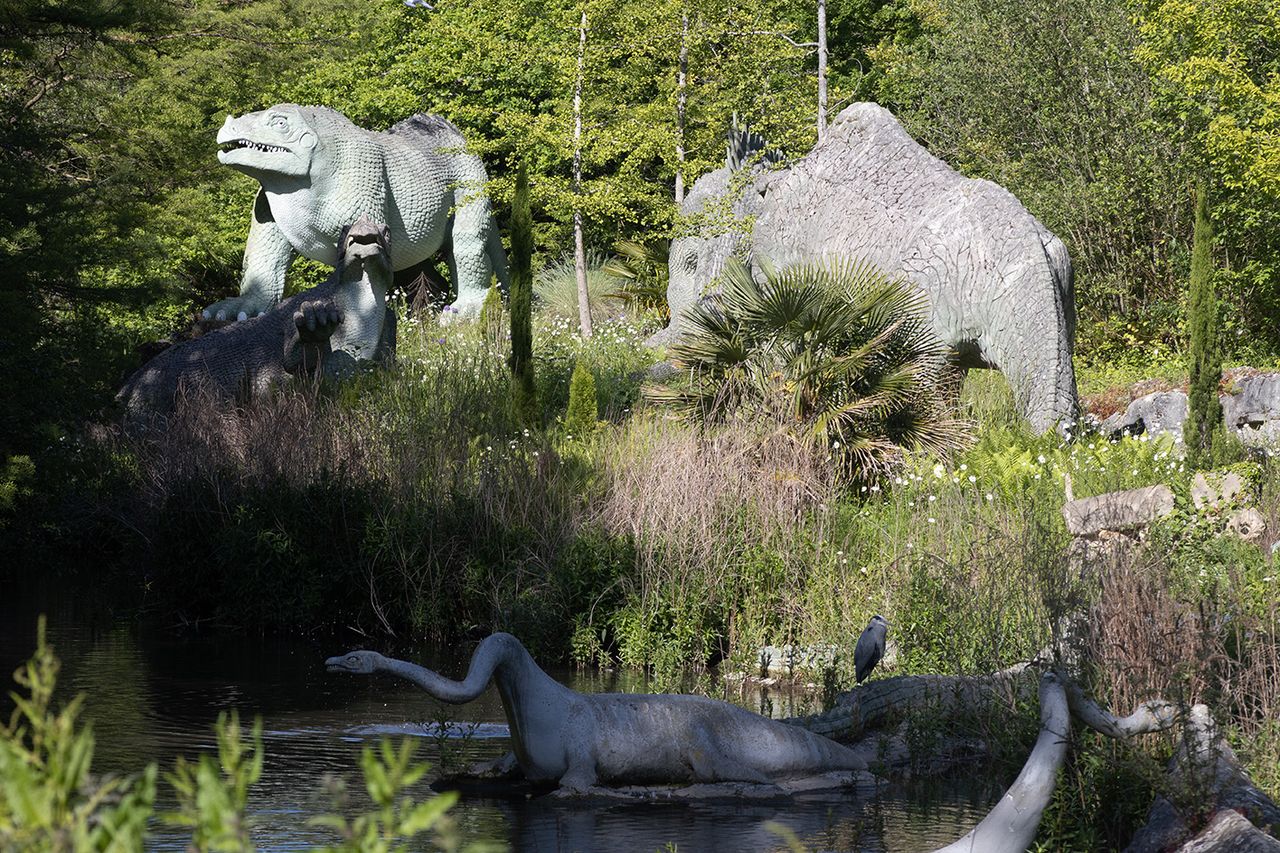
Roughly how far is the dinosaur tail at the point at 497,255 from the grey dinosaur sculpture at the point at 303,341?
6435 mm

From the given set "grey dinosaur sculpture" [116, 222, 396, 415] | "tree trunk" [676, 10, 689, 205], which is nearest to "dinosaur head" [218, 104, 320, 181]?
"grey dinosaur sculpture" [116, 222, 396, 415]

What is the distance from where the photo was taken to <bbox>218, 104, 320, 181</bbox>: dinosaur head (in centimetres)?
1952

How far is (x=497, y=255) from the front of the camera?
22.6 meters

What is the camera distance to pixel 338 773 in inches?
263

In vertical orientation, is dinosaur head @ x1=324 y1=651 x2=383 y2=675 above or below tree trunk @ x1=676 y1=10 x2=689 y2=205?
below

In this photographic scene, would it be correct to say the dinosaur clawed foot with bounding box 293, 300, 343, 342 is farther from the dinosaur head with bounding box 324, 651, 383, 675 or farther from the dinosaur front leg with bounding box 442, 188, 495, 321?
the dinosaur head with bounding box 324, 651, 383, 675

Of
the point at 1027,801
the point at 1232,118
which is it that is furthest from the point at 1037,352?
the point at 1232,118

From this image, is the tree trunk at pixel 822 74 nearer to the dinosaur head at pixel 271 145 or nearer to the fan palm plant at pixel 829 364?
the dinosaur head at pixel 271 145

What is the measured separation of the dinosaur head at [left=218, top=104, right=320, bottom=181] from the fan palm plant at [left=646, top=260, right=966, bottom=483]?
833 cm

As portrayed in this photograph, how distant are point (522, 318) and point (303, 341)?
1923 mm

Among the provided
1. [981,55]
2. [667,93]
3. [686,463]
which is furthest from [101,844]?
[981,55]

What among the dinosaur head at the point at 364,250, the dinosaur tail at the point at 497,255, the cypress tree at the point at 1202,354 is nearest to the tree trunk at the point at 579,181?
the dinosaur tail at the point at 497,255

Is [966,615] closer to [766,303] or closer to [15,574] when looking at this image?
[766,303]

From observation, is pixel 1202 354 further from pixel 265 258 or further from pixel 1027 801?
pixel 265 258
